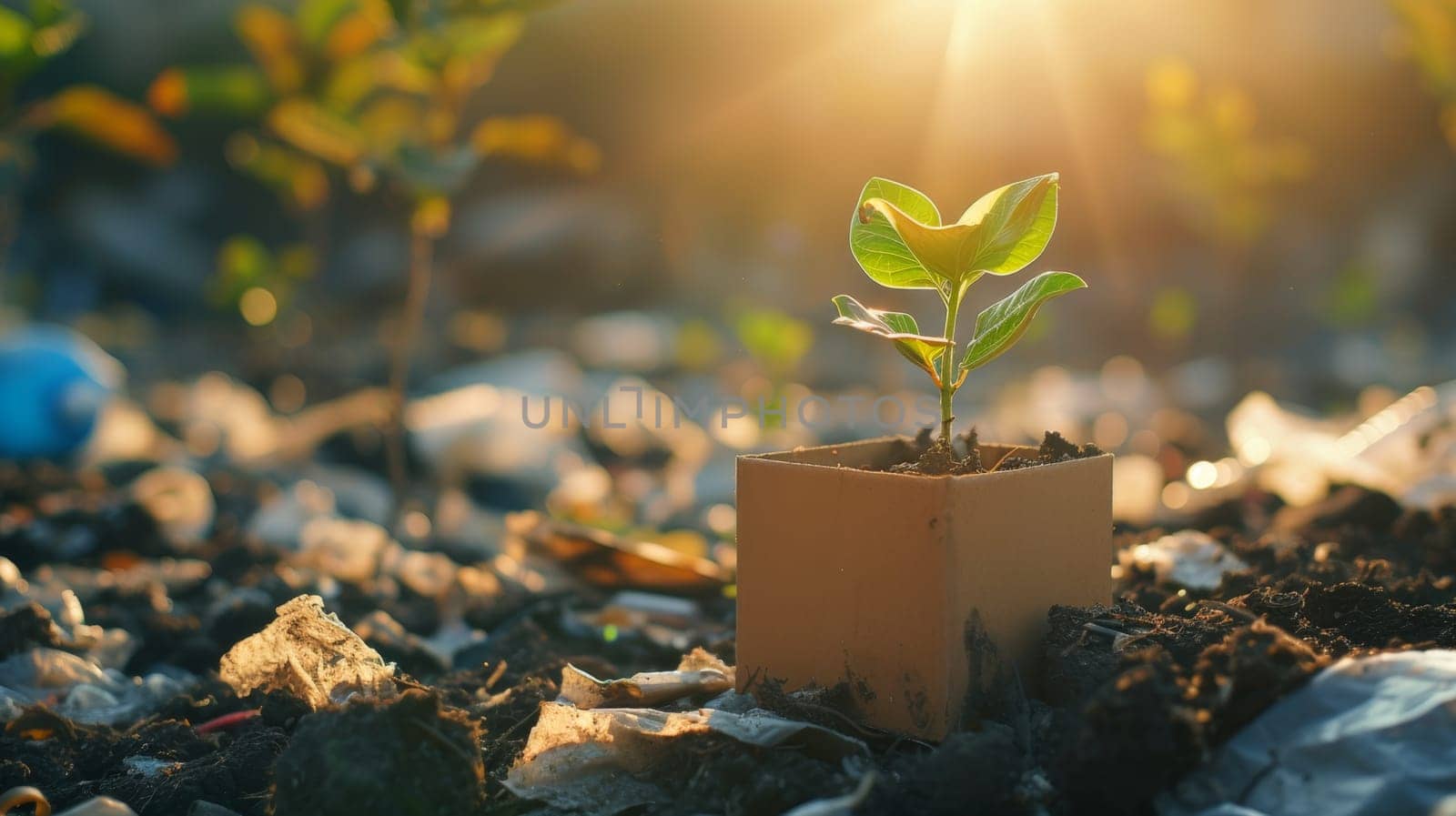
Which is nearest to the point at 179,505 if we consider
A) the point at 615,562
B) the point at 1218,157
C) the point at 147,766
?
the point at 615,562

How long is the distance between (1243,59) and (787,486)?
45.1 ft

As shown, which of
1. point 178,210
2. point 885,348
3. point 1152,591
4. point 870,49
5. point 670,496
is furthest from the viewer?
point 178,210

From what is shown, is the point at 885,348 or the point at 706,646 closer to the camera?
the point at 706,646

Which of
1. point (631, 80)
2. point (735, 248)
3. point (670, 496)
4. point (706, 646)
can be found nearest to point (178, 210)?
point (631, 80)

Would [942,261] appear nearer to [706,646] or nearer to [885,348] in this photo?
[706,646]

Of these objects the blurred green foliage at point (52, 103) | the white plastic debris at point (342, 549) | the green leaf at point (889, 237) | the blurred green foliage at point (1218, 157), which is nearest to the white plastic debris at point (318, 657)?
the green leaf at point (889, 237)

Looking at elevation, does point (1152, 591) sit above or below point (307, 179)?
below

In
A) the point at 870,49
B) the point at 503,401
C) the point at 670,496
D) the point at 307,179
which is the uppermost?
the point at 870,49

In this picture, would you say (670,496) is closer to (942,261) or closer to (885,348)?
(942,261)

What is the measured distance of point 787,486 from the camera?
1.54m

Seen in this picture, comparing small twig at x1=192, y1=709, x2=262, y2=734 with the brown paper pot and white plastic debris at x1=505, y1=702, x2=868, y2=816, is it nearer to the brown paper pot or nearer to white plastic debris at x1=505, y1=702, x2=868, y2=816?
white plastic debris at x1=505, y1=702, x2=868, y2=816

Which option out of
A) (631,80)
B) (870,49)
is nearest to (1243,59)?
(870,49)

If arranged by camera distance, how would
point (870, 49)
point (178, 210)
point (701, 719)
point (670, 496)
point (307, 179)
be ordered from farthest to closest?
point (178, 210) < point (870, 49) < point (307, 179) < point (670, 496) < point (701, 719)

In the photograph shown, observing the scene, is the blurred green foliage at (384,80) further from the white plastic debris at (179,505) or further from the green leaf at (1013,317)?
the green leaf at (1013,317)
